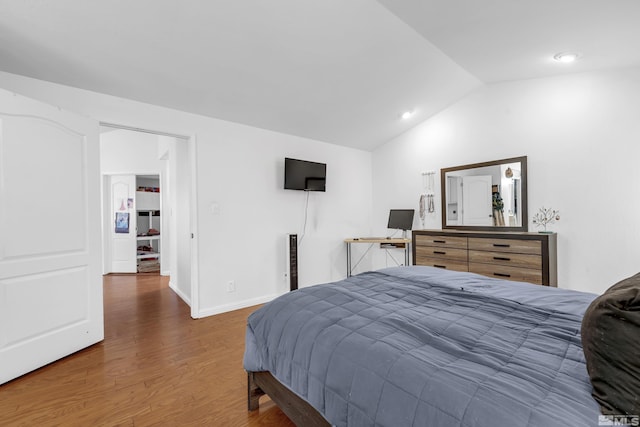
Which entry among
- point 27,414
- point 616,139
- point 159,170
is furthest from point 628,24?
point 159,170

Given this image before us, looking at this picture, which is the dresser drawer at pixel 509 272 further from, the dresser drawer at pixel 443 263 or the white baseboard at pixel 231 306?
the white baseboard at pixel 231 306

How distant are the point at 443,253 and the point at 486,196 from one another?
0.96 meters

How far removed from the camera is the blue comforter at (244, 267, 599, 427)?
0.87m

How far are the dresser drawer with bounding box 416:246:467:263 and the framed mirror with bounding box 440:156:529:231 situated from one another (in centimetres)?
48

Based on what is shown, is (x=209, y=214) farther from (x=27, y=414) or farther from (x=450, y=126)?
(x=450, y=126)

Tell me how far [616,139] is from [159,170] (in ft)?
23.2

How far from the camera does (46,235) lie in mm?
2455

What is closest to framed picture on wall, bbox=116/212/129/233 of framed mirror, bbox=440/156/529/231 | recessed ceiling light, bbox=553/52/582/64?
framed mirror, bbox=440/156/529/231

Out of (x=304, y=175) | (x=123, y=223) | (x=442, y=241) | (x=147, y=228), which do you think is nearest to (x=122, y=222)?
(x=123, y=223)

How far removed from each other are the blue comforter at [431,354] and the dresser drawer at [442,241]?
Result: 6.49 feet

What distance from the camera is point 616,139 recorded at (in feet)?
10.3

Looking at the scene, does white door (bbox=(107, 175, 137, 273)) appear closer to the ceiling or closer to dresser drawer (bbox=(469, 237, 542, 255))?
the ceiling

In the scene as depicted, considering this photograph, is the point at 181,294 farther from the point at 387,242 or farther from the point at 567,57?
the point at 567,57

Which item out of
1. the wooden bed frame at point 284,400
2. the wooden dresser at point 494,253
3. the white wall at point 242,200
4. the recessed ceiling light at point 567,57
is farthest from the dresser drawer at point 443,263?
the wooden bed frame at point 284,400
